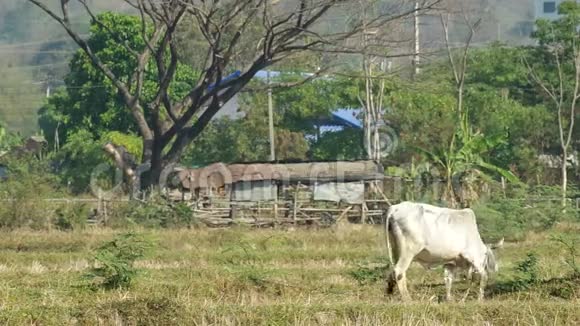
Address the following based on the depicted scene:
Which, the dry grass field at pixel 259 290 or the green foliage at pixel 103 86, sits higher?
the green foliage at pixel 103 86

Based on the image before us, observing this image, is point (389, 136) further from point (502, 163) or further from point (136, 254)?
point (136, 254)

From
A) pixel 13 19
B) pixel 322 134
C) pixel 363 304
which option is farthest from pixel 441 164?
pixel 13 19

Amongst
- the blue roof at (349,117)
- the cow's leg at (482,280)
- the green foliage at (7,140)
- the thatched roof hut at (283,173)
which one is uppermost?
the blue roof at (349,117)

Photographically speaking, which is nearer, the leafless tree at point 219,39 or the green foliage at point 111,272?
the green foliage at point 111,272

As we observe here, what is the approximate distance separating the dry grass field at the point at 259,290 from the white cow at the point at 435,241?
0.97ft

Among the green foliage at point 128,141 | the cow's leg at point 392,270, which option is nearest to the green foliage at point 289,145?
the green foliage at point 128,141

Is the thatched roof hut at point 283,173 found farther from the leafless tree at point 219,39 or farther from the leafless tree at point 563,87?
the leafless tree at point 563,87

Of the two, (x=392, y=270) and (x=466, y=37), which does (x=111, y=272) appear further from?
(x=466, y=37)

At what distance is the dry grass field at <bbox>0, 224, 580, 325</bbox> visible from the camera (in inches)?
369

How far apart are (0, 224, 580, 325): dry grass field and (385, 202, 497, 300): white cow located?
296 millimetres

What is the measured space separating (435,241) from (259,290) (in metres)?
2.16

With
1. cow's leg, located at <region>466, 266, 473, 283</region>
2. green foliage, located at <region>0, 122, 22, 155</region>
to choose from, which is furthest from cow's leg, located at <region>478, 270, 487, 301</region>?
green foliage, located at <region>0, 122, 22, 155</region>

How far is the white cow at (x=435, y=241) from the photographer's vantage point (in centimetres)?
1288

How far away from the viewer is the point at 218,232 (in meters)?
23.5
